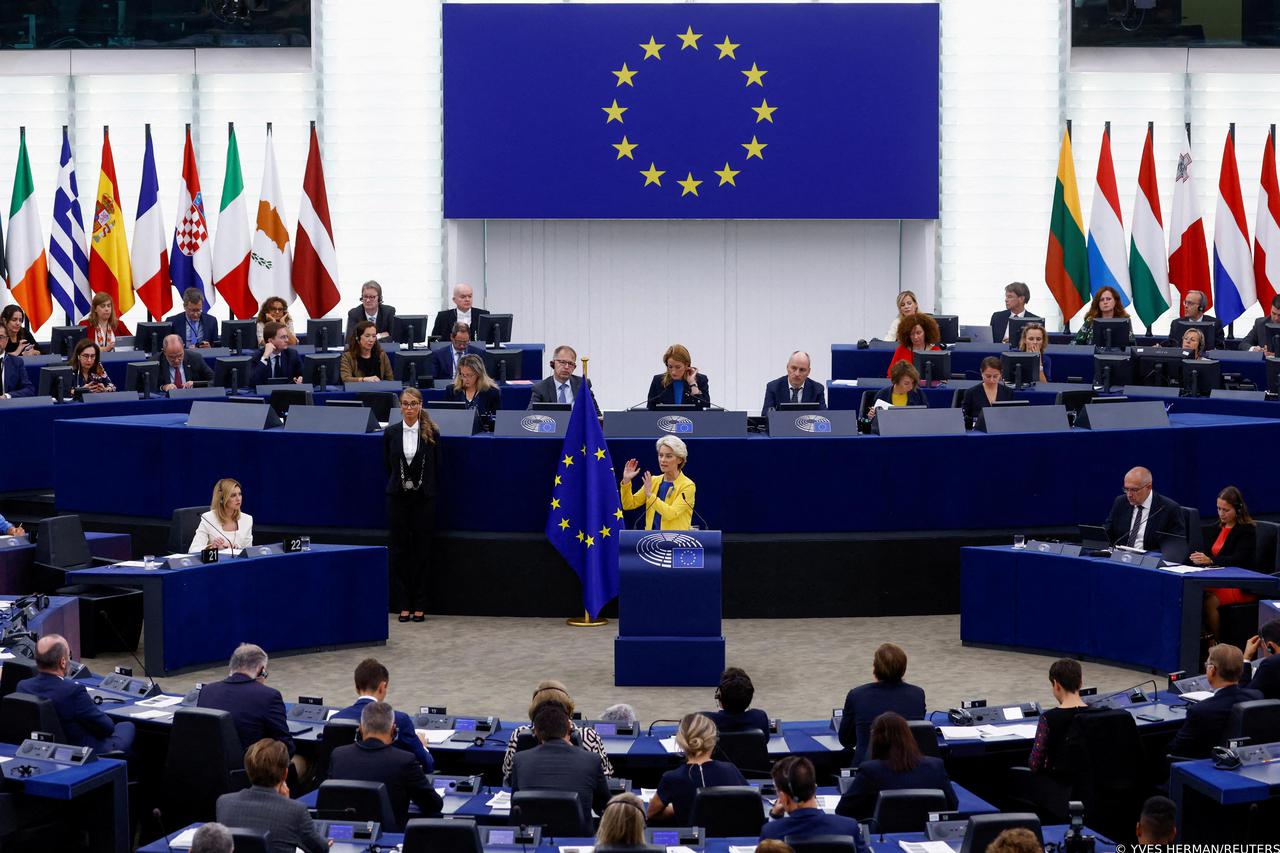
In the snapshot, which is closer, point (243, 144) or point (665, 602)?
point (665, 602)

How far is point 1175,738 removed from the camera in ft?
31.7

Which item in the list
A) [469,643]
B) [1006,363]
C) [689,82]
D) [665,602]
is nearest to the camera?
[665,602]

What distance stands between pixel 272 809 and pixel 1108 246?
17509 mm

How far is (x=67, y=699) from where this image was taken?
9648 mm

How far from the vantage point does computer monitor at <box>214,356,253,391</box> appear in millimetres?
18469

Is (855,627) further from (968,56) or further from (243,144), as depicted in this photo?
(243,144)

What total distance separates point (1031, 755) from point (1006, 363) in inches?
368

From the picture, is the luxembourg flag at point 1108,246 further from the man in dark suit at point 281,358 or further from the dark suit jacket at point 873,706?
the dark suit jacket at point 873,706

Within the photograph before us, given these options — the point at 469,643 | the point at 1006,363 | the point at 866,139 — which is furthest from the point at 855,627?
the point at 866,139

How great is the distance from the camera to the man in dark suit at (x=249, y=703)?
967 centimetres

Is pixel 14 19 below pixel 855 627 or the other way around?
the other way around

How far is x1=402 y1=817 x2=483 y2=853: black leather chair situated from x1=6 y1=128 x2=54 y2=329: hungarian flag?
57.2 ft

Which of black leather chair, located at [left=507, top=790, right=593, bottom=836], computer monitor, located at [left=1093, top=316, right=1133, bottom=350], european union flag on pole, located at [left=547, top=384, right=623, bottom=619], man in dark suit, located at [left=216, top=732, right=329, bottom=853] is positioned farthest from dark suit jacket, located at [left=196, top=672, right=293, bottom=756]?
computer monitor, located at [left=1093, top=316, right=1133, bottom=350]

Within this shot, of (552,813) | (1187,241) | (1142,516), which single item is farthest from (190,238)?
(552,813)
